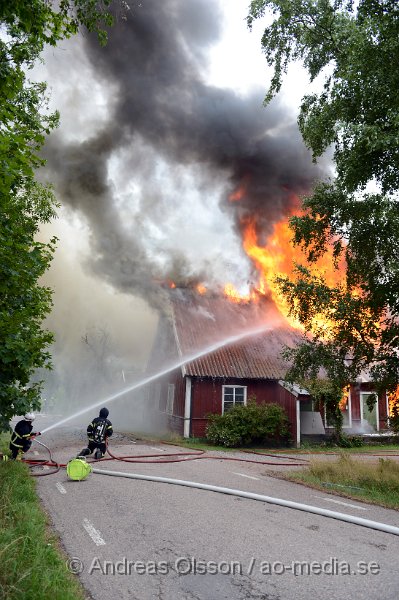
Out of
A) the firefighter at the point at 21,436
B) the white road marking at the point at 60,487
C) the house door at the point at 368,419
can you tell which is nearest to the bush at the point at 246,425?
the house door at the point at 368,419

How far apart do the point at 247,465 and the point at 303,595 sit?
29.9ft

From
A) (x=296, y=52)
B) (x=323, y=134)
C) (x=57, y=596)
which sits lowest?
(x=57, y=596)

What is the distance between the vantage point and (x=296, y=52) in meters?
12.7

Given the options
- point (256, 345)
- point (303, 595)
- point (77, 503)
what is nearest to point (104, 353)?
point (256, 345)

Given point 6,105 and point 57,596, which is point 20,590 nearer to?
point 57,596

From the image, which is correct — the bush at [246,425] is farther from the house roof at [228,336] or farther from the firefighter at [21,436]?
the firefighter at [21,436]

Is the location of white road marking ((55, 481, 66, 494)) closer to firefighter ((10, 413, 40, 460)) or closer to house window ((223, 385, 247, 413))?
firefighter ((10, 413, 40, 460))

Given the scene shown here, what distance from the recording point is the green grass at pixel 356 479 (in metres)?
8.30

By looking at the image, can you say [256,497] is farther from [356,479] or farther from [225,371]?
[225,371]

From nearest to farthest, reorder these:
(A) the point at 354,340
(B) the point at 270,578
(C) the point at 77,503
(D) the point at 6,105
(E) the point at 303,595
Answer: (E) the point at 303,595 → (B) the point at 270,578 → (D) the point at 6,105 → (C) the point at 77,503 → (A) the point at 354,340

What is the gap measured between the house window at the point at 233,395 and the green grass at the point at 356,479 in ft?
31.9

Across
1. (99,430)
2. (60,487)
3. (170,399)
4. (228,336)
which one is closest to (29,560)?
(60,487)

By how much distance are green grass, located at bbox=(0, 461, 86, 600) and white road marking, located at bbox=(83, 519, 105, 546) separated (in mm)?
454

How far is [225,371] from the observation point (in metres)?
20.7
